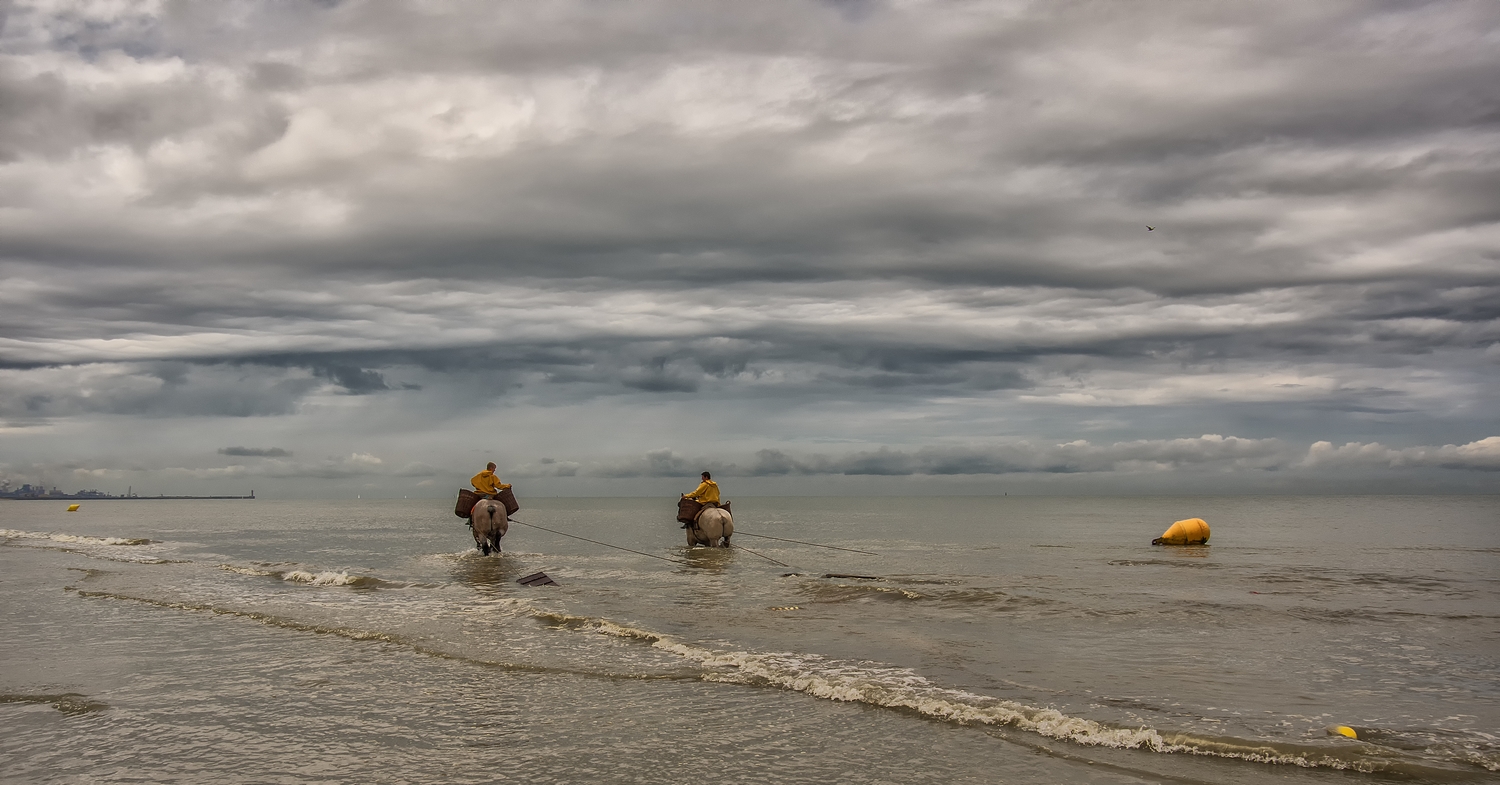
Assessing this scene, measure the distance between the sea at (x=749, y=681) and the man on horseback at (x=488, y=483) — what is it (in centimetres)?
781

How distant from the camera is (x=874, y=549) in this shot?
3694 centimetres

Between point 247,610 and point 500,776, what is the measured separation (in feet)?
38.6

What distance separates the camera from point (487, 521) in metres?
29.2

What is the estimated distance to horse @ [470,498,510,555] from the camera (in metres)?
29.2

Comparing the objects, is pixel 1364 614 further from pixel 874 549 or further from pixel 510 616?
→ pixel 874 549

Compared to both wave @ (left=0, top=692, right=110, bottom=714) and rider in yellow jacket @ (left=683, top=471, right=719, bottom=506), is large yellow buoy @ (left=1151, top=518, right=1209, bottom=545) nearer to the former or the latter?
rider in yellow jacket @ (left=683, top=471, right=719, bottom=506)

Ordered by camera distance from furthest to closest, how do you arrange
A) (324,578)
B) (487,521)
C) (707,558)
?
1. (487,521)
2. (707,558)
3. (324,578)

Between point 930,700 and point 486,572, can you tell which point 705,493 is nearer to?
point 486,572

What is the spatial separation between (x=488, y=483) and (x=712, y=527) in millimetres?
7669

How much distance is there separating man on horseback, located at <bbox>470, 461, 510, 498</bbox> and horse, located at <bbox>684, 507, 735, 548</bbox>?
669 centimetres

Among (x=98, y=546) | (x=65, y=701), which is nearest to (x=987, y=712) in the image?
(x=65, y=701)

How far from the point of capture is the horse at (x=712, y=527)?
103 feet

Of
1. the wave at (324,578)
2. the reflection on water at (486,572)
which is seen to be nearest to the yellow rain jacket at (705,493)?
the reflection on water at (486,572)

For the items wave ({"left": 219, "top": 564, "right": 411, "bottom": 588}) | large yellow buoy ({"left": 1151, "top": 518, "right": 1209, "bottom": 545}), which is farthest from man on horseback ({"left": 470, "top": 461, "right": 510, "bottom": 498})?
large yellow buoy ({"left": 1151, "top": 518, "right": 1209, "bottom": 545})
